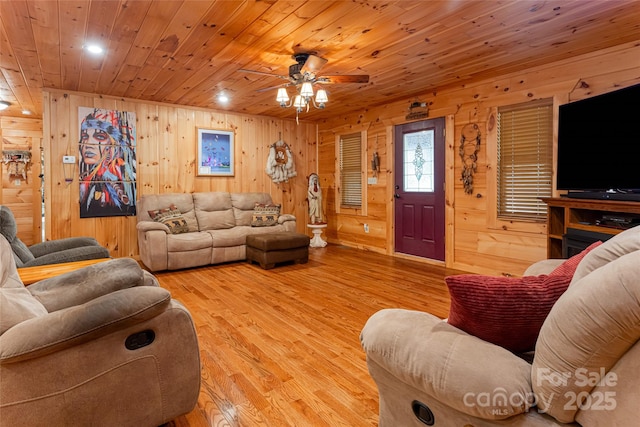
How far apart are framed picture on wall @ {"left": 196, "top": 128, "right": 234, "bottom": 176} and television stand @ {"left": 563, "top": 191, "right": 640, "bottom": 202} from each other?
4.93 metres

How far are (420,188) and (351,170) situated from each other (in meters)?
1.54

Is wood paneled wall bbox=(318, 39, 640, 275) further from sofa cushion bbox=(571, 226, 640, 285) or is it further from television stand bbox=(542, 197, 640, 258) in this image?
sofa cushion bbox=(571, 226, 640, 285)

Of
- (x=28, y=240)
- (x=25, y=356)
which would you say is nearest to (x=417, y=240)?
(x=25, y=356)

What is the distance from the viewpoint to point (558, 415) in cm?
88

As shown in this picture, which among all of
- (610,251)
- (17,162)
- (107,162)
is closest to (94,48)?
(107,162)

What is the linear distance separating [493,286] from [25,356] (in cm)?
150

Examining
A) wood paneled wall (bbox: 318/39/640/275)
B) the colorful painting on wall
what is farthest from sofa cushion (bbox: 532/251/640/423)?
the colorful painting on wall

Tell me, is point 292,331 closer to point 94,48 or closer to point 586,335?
point 586,335

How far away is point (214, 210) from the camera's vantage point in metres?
5.61

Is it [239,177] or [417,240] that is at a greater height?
[239,177]

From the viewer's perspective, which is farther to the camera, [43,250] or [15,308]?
[43,250]

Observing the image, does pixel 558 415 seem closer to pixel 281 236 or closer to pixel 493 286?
pixel 493 286

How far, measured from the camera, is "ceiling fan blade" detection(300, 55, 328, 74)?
10.9 feet

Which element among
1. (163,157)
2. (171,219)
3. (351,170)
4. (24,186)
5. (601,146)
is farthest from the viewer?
(24,186)
